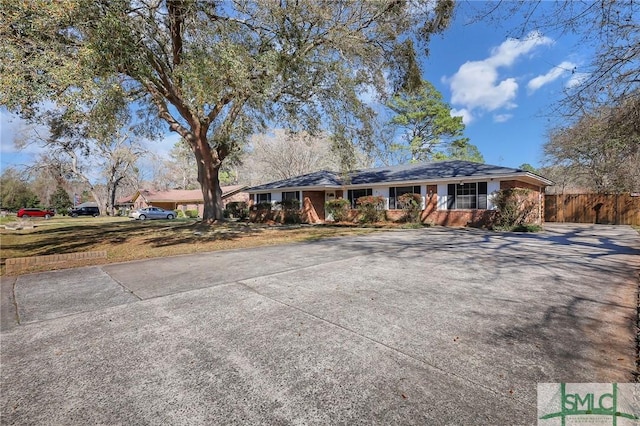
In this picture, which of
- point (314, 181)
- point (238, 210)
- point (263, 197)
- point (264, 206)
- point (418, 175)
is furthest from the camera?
point (238, 210)

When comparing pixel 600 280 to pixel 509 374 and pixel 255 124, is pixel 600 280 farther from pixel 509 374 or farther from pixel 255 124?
pixel 255 124

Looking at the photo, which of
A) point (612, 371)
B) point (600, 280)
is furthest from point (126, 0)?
point (600, 280)

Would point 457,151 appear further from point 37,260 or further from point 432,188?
point 37,260

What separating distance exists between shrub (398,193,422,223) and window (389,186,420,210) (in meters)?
1.24

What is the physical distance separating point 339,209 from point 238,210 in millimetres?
10421

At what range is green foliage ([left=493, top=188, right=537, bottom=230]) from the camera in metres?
14.4

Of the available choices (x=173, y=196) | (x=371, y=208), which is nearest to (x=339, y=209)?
(x=371, y=208)

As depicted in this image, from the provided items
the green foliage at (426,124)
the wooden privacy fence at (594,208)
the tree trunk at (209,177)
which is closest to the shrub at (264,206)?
the tree trunk at (209,177)

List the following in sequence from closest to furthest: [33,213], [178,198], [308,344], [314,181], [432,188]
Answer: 1. [308,344]
2. [432,188]
3. [314,181]
4. [33,213]
5. [178,198]

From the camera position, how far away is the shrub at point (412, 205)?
1797 cm

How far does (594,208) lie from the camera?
1952cm

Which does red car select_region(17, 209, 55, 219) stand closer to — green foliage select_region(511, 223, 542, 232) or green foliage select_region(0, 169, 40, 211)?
green foliage select_region(0, 169, 40, 211)

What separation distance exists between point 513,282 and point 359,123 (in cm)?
953

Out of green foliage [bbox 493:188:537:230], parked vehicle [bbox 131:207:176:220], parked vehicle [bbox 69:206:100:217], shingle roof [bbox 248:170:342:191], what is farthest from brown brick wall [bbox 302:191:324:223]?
parked vehicle [bbox 69:206:100:217]
